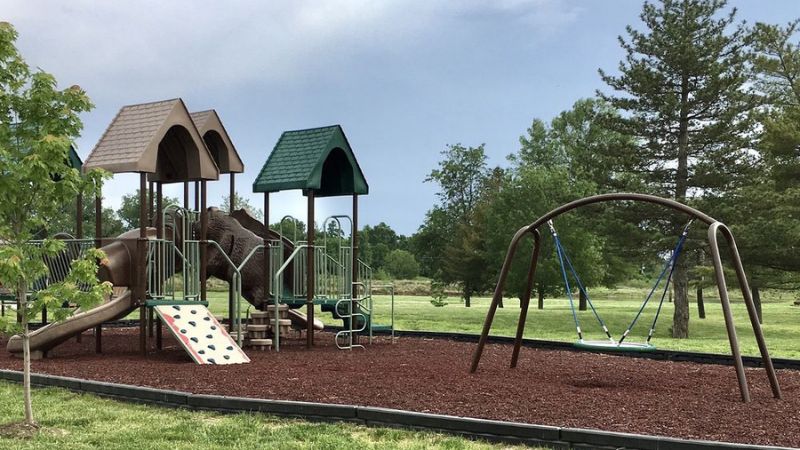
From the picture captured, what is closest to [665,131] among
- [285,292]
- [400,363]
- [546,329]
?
[546,329]

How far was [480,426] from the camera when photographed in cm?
697

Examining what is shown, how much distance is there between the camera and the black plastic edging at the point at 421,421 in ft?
20.8

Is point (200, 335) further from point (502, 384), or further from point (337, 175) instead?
point (502, 384)

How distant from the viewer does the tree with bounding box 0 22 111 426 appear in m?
7.38

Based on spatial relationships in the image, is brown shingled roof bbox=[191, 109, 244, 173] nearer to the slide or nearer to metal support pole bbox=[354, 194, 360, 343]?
metal support pole bbox=[354, 194, 360, 343]

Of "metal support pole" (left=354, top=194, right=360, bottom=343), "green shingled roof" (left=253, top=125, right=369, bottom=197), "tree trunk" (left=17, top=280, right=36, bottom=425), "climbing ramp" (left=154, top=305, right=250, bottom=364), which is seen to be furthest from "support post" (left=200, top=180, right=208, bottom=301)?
"tree trunk" (left=17, top=280, right=36, bottom=425)

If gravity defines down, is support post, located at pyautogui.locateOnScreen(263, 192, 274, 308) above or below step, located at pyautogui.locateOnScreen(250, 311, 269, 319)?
above

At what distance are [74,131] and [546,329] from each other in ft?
71.3

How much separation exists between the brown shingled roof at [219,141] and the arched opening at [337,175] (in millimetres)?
1821

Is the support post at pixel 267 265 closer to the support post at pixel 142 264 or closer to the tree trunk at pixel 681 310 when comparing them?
the support post at pixel 142 264

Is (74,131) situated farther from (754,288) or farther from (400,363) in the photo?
(754,288)

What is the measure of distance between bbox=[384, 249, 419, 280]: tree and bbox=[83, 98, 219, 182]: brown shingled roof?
58.5 m

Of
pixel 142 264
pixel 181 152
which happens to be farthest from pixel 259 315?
pixel 181 152

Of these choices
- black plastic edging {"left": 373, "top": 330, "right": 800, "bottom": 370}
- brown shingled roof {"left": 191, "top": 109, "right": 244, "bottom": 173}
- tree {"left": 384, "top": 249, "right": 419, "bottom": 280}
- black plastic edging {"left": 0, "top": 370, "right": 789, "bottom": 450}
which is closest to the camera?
black plastic edging {"left": 0, "top": 370, "right": 789, "bottom": 450}
